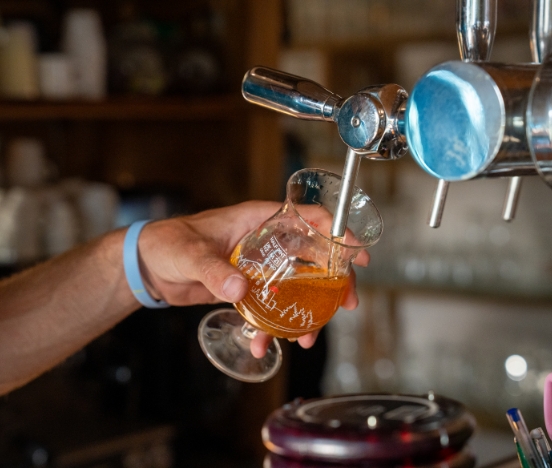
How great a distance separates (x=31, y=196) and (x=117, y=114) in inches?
14.6

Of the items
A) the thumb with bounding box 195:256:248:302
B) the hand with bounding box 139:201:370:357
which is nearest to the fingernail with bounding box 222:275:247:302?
the thumb with bounding box 195:256:248:302

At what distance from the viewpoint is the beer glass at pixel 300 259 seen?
0.77 m

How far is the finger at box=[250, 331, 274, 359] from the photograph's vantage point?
36.0 inches

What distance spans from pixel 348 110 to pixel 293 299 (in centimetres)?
29

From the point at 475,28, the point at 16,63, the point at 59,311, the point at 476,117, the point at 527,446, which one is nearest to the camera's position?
the point at 476,117

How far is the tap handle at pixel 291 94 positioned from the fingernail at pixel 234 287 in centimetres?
20

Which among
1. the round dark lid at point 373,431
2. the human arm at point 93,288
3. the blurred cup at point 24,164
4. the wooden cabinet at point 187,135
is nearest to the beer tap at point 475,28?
the round dark lid at point 373,431

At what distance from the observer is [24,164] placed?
2223 mm

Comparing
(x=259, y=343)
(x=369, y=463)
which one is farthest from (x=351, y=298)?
(x=369, y=463)

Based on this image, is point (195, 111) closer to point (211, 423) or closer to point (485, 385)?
point (211, 423)

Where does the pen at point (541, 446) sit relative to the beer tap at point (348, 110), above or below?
below

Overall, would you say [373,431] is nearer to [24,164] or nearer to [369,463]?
[369,463]

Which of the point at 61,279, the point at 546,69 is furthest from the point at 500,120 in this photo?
the point at 61,279

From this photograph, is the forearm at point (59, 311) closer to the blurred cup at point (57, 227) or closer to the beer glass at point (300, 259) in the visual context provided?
the beer glass at point (300, 259)
